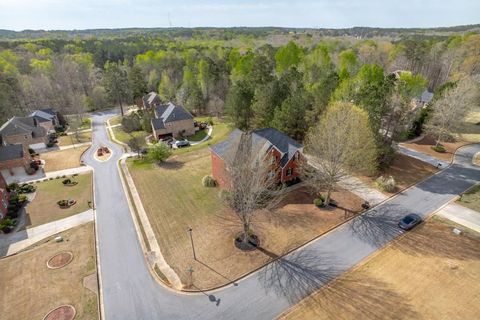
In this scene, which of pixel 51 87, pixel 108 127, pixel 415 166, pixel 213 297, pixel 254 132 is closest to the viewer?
pixel 213 297

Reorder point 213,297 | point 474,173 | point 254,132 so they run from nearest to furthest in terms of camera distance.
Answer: point 213,297 < point 254,132 < point 474,173

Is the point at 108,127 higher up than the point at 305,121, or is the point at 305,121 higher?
the point at 305,121

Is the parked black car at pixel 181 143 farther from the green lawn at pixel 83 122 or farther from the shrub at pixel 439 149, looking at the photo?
the shrub at pixel 439 149

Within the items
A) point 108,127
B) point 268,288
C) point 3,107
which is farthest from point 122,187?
point 3,107

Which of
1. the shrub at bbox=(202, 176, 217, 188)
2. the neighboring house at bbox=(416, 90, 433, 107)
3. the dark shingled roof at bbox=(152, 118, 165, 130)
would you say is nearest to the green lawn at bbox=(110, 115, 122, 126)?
the dark shingled roof at bbox=(152, 118, 165, 130)

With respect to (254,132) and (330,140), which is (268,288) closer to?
(330,140)

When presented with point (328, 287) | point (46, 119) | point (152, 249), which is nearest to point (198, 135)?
point (152, 249)

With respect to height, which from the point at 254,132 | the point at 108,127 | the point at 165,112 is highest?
the point at 254,132
